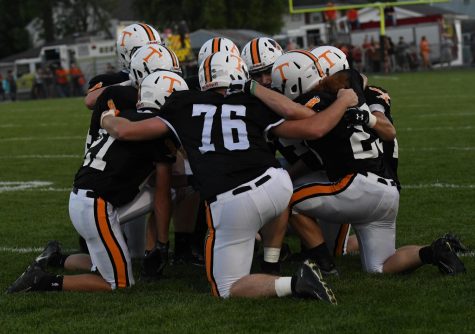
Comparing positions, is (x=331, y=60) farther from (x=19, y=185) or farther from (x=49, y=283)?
(x=19, y=185)

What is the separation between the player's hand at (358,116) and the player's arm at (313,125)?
0.57 ft

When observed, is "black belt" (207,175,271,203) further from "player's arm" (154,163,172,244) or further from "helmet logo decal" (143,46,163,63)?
"helmet logo decal" (143,46,163,63)

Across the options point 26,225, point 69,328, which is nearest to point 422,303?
point 69,328

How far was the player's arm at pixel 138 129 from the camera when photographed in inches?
218

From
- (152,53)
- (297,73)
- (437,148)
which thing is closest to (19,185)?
(152,53)

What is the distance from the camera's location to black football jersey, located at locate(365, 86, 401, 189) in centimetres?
623

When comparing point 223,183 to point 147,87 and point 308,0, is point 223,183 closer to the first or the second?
point 147,87

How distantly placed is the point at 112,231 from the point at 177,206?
3.07ft

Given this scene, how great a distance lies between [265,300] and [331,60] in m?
1.81

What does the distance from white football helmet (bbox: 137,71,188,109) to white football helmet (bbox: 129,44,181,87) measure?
0.51 m

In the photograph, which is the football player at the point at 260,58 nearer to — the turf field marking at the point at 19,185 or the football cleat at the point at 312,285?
the football cleat at the point at 312,285

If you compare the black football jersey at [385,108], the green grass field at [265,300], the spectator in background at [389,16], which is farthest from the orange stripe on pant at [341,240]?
the spectator in background at [389,16]

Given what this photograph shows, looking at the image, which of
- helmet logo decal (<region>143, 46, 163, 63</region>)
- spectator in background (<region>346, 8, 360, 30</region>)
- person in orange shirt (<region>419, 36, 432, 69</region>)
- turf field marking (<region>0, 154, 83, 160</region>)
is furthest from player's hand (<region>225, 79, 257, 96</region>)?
spectator in background (<region>346, 8, 360, 30</region>)

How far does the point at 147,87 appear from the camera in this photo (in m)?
6.02
